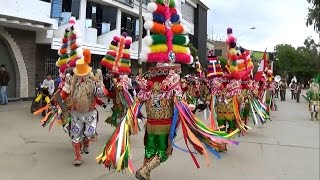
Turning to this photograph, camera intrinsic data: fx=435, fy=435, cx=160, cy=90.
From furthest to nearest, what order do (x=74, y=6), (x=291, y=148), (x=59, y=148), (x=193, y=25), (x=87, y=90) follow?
(x=193, y=25)
(x=74, y=6)
(x=291, y=148)
(x=59, y=148)
(x=87, y=90)

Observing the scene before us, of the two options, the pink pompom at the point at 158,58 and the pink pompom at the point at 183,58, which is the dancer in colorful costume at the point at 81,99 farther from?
the pink pompom at the point at 183,58

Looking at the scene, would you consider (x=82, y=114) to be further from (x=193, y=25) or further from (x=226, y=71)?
(x=193, y=25)

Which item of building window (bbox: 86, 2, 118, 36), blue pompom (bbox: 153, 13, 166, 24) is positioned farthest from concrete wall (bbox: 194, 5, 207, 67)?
blue pompom (bbox: 153, 13, 166, 24)

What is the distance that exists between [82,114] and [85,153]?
1114mm

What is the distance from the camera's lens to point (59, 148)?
8.33 meters

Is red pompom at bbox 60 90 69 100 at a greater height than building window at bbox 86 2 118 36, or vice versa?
building window at bbox 86 2 118 36

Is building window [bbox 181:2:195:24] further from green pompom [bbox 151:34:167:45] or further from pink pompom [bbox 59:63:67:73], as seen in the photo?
green pompom [bbox 151:34:167:45]

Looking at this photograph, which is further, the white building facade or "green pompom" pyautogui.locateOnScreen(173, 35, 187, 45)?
the white building facade

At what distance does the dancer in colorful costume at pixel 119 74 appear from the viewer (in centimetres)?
929

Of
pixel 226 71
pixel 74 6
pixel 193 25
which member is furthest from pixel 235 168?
pixel 193 25

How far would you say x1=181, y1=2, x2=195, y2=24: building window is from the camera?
1634 inches

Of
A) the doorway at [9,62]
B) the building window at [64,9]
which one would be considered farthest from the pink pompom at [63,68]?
the building window at [64,9]

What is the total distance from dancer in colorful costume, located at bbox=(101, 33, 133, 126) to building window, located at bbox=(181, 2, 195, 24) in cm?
3193

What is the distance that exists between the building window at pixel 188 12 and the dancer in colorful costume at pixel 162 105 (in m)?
35.9
